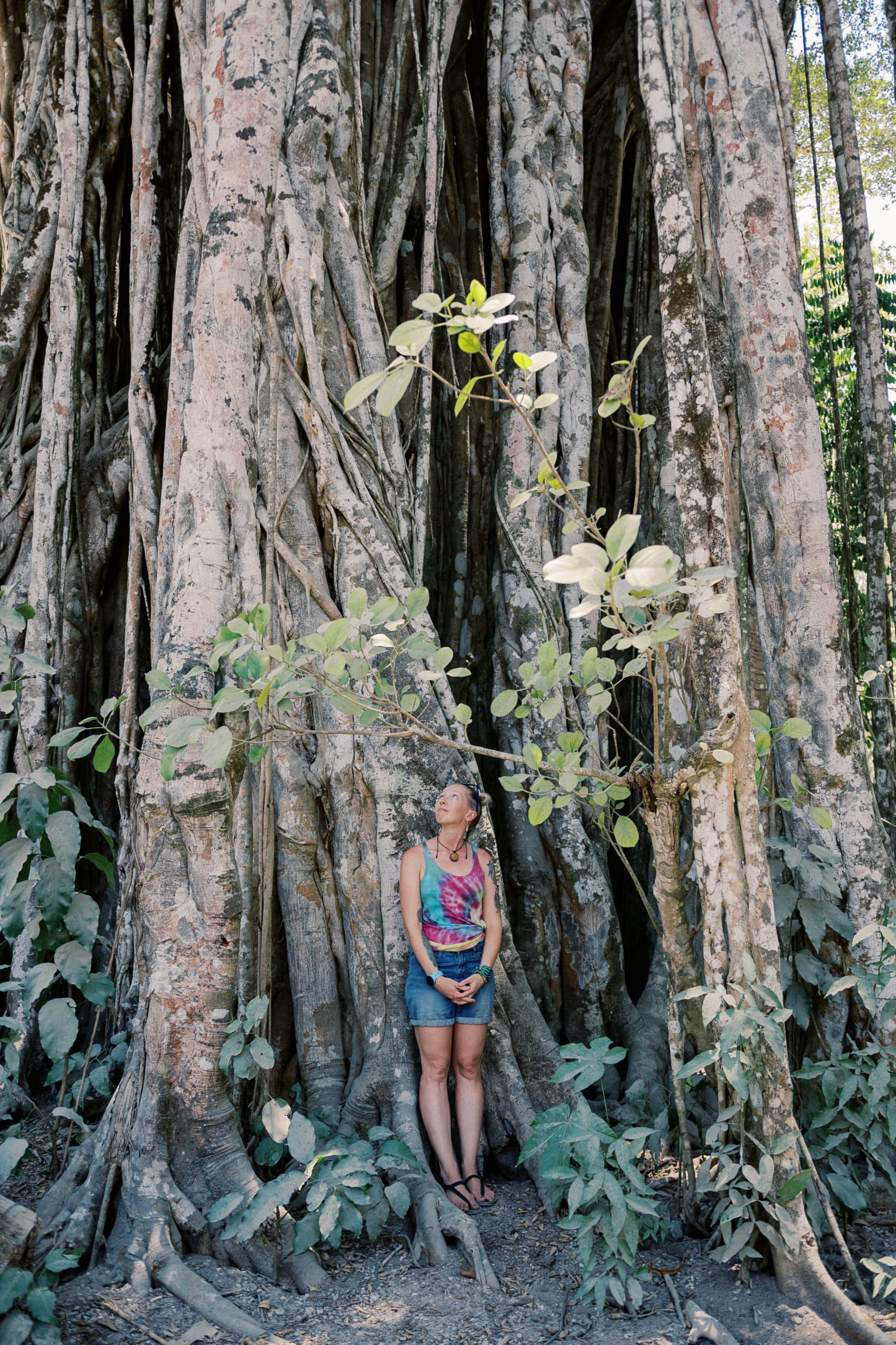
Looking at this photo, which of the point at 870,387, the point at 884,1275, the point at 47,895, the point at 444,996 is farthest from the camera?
the point at 870,387

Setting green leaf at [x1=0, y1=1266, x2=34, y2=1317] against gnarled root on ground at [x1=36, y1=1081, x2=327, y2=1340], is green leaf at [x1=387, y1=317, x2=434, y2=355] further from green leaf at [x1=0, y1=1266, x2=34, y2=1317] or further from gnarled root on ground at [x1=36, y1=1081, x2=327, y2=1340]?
gnarled root on ground at [x1=36, y1=1081, x2=327, y2=1340]

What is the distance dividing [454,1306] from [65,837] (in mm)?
1364

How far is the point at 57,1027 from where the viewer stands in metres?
2.36

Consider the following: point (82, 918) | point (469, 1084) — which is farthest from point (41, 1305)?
point (469, 1084)

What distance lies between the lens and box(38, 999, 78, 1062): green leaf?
7.70 ft

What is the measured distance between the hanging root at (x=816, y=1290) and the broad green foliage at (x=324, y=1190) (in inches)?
30.7

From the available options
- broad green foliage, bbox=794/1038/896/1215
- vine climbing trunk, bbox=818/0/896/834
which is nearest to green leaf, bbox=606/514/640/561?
broad green foliage, bbox=794/1038/896/1215

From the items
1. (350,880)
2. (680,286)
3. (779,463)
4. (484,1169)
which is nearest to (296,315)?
(680,286)

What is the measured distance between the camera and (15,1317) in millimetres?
1696

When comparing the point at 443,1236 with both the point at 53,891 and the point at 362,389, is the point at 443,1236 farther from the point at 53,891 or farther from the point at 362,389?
the point at 362,389

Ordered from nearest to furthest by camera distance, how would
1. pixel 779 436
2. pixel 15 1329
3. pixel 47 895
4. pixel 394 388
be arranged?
pixel 394 388, pixel 15 1329, pixel 47 895, pixel 779 436

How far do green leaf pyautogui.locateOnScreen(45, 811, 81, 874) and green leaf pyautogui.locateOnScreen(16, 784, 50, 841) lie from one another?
1.0 inches

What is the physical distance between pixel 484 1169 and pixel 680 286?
2.23 metres

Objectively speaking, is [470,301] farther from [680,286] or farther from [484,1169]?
[484,1169]
